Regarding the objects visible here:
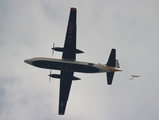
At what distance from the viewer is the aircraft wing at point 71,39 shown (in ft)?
191

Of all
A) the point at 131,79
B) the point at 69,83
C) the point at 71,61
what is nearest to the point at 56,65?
the point at 71,61

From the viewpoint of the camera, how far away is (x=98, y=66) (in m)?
61.0

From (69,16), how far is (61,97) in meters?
21.6

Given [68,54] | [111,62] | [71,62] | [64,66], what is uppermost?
[68,54]

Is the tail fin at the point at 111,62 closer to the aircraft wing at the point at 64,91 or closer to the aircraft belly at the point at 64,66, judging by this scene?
the aircraft belly at the point at 64,66

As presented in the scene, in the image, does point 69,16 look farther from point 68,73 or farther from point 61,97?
point 61,97

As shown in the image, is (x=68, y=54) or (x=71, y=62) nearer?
(x=71, y=62)

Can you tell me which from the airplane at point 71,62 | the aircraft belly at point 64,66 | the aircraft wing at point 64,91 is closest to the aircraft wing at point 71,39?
the airplane at point 71,62

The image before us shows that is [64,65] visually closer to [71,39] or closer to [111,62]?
[71,39]

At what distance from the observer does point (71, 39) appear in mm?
59938

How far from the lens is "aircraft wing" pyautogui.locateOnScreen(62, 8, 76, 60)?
191 ft

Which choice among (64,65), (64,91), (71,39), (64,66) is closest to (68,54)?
(64,65)

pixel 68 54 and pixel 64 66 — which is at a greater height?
pixel 68 54

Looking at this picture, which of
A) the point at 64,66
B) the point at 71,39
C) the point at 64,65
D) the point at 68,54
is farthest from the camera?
the point at 68,54
